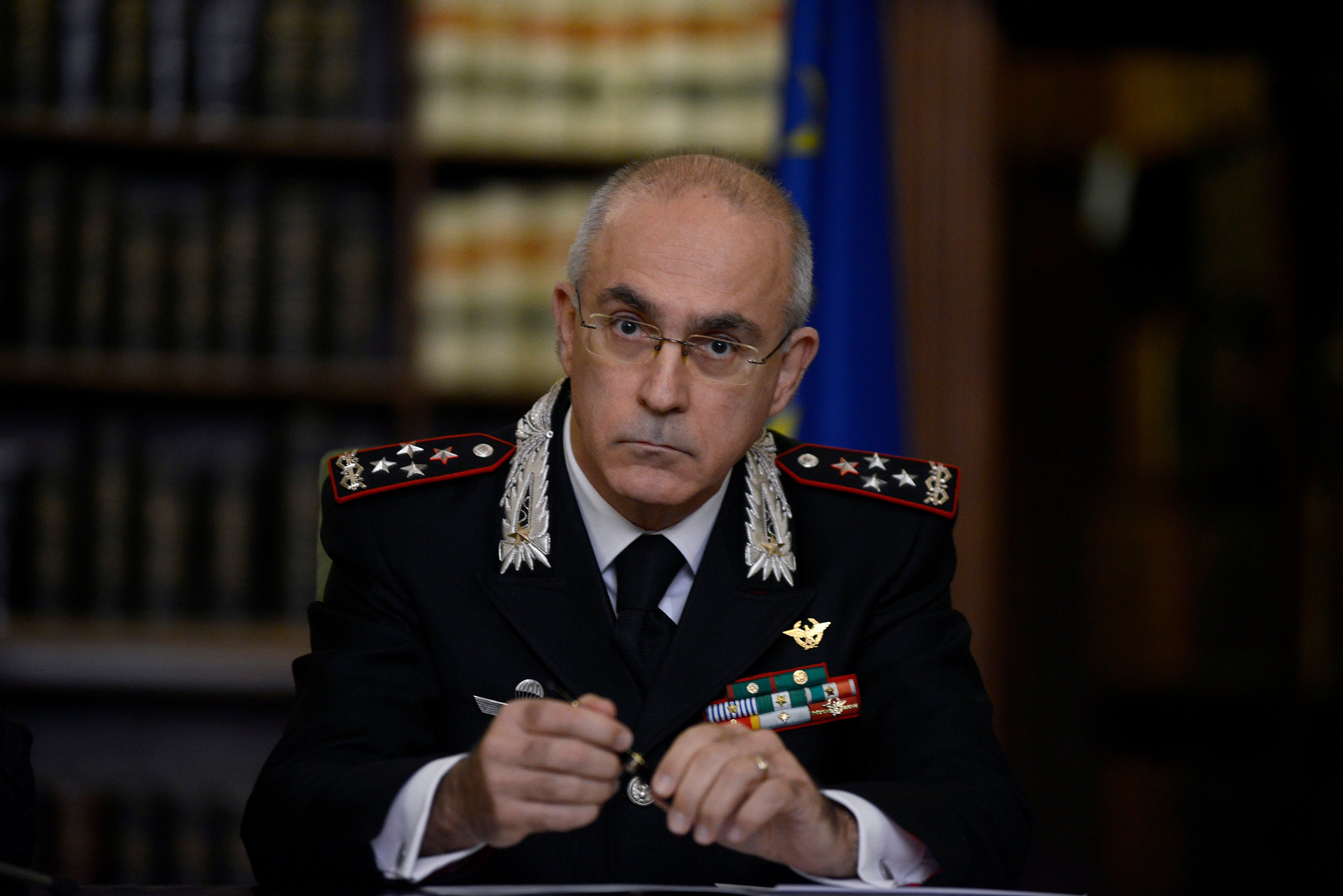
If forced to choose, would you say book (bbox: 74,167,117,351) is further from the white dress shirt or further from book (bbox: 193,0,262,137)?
the white dress shirt

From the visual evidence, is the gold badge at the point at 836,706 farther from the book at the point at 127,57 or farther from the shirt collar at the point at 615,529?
the book at the point at 127,57

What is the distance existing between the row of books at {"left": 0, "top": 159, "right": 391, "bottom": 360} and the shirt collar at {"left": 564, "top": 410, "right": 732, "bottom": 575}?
5.28ft

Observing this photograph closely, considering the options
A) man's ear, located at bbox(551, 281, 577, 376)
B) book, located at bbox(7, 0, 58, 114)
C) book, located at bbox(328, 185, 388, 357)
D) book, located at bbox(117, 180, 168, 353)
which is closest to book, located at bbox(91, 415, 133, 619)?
book, located at bbox(117, 180, 168, 353)

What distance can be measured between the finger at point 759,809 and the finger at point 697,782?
0.11 feet

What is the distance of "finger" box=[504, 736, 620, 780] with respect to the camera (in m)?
1.08

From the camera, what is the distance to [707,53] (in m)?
3.01

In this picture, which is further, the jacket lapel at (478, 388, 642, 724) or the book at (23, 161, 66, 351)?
the book at (23, 161, 66, 351)

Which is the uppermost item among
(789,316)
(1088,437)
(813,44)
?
(813,44)

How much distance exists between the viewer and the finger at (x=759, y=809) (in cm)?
112

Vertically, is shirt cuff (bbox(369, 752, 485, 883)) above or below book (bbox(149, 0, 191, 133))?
below

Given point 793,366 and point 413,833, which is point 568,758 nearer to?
point 413,833

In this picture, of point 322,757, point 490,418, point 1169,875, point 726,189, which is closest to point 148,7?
point 490,418

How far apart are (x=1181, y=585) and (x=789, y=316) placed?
5512mm

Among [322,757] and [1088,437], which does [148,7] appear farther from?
[1088,437]
